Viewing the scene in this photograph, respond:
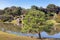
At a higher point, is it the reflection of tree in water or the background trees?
the background trees

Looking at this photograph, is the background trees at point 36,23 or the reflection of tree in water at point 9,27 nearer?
the background trees at point 36,23

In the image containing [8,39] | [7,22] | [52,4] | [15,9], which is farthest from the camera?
[52,4]

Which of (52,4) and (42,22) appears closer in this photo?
(42,22)

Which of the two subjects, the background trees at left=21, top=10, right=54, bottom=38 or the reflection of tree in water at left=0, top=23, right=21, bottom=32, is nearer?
the background trees at left=21, top=10, right=54, bottom=38

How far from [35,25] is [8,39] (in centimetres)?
265

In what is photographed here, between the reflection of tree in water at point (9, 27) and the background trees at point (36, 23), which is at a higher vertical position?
the background trees at point (36, 23)

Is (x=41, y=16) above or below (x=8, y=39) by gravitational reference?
above

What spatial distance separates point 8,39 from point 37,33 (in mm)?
3272

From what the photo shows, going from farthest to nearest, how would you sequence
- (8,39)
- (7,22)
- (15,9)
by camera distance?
(15,9) → (7,22) → (8,39)

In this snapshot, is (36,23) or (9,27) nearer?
(36,23)

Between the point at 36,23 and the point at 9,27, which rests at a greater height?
the point at 36,23

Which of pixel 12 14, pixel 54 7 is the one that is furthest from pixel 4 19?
pixel 54 7

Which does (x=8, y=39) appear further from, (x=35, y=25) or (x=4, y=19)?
(x=4, y=19)

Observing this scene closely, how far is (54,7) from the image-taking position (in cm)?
1995
